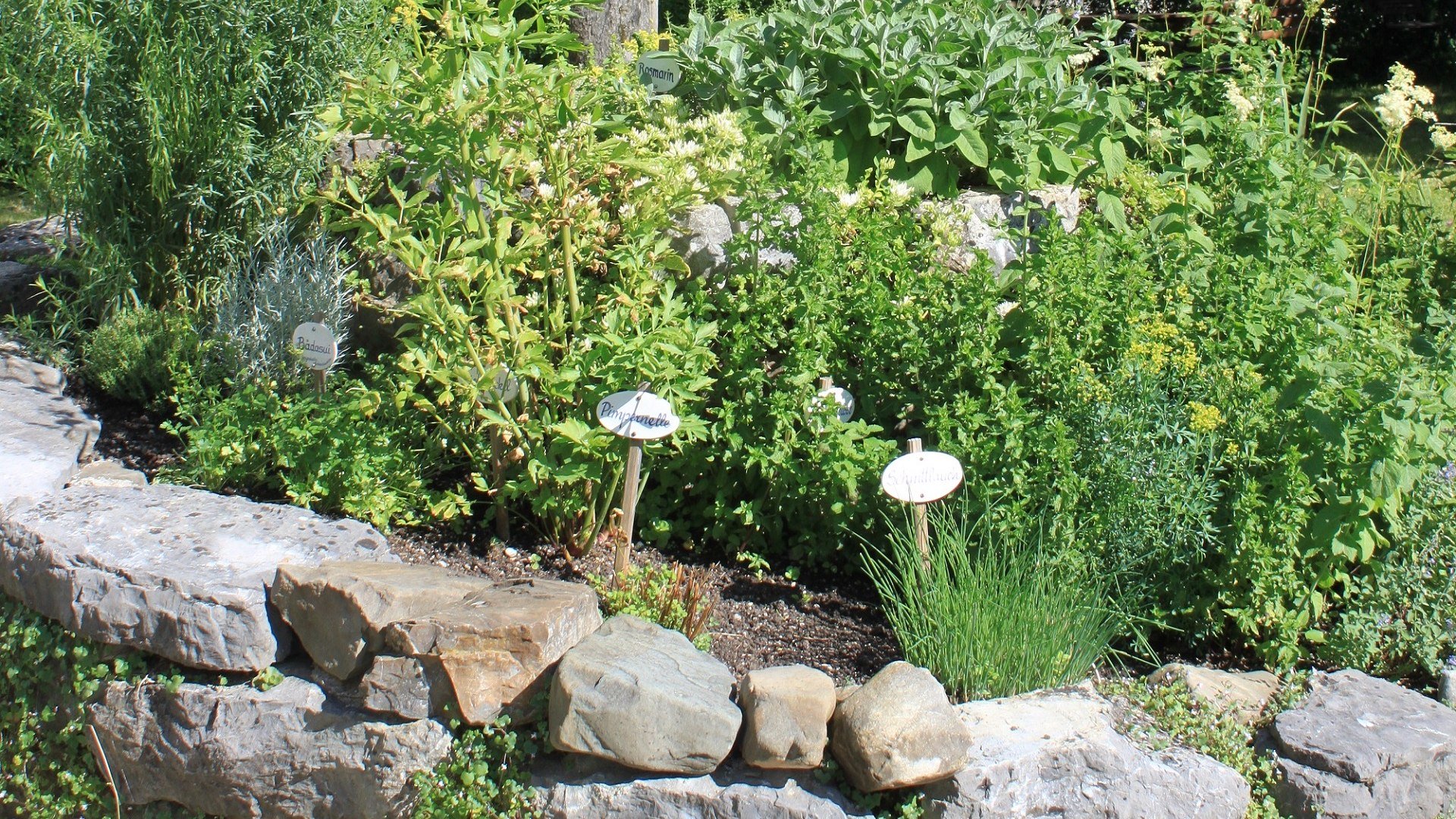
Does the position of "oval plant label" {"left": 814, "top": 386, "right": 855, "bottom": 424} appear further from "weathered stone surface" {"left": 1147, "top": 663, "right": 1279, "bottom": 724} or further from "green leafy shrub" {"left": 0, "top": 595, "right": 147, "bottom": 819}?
"green leafy shrub" {"left": 0, "top": 595, "right": 147, "bottom": 819}

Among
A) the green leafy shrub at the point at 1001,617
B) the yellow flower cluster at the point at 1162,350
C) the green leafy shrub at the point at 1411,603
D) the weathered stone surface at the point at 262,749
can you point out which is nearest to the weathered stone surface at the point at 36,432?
the weathered stone surface at the point at 262,749

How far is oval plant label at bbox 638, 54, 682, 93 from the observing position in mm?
4574

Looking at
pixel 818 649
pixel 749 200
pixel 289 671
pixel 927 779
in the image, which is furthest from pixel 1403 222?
pixel 289 671

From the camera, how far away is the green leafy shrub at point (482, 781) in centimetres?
289

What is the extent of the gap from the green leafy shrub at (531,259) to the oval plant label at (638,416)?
0.12 metres

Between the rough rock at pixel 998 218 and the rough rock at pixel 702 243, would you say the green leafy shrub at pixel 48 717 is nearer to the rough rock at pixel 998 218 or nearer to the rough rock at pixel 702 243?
the rough rock at pixel 702 243

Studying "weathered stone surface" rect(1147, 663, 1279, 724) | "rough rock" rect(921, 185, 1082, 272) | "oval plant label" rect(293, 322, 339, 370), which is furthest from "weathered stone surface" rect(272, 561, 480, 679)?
"rough rock" rect(921, 185, 1082, 272)

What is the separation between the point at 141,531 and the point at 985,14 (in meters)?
3.63

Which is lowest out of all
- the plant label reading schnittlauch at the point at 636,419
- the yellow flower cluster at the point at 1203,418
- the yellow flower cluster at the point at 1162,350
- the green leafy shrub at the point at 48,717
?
the green leafy shrub at the point at 48,717

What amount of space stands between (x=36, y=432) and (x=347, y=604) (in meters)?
1.79

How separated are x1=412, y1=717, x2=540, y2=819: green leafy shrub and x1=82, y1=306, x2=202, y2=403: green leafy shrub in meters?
2.04

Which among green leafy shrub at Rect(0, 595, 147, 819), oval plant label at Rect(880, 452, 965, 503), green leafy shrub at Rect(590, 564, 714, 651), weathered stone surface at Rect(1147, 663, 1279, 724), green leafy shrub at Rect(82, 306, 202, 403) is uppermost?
oval plant label at Rect(880, 452, 965, 503)

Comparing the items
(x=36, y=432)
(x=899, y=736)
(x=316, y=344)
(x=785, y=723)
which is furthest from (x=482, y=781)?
(x=36, y=432)

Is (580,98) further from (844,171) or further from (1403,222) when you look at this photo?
(1403,222)
